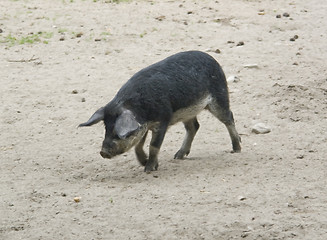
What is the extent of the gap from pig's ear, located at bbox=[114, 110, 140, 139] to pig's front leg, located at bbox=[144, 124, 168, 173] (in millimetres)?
388

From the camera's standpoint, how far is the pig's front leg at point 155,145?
777 cm

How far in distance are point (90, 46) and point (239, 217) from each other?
678cm

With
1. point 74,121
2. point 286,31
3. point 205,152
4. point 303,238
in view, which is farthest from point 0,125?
point 286,31

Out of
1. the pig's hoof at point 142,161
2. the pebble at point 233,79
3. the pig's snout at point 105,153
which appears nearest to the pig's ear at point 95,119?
the pig's snout at point 105,153

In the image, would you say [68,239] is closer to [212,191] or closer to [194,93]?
[212,191]

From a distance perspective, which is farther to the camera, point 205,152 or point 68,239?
point 205,152

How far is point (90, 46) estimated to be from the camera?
488 inches

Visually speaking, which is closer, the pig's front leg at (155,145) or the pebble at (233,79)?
the pig's front leg at (155,145)

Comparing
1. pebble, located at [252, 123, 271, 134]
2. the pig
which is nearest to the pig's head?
the pig

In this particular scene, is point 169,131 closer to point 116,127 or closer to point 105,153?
point 105,153

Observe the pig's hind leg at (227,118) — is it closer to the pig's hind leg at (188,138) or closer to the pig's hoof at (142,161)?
the pig's hind leg at (188,138)

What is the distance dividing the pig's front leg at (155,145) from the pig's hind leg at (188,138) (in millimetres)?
589

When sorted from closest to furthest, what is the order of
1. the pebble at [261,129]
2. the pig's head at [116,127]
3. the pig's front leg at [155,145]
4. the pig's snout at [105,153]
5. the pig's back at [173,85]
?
the pig's head at [116,127] → the pig's snout at [105,153] → the pig's back at [173,85] → the pig's front leg at [155,145] → the pebble at [261,129]

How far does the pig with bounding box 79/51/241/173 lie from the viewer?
7.48 metres
